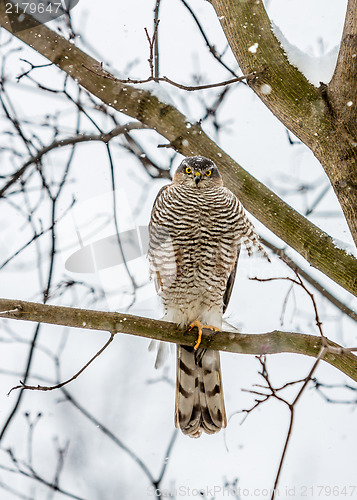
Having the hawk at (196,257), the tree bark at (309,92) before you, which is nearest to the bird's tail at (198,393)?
the hawk at (196,257)

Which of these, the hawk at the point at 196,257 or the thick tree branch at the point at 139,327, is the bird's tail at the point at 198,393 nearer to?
the hawk at the point at 196,257

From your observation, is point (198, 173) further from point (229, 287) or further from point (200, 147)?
point (229, 287)

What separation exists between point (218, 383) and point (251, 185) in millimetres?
1778

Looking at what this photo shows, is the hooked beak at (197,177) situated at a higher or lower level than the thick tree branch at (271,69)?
higher

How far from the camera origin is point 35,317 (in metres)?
3.15

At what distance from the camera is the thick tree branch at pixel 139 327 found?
3.06 m

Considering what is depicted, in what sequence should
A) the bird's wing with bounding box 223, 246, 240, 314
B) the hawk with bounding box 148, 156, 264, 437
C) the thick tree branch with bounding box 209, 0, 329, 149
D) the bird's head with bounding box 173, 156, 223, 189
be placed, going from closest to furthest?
the thick tree branch with bounding box 209, 0, 329, 149 < the hawk with bounding box 148, 156, 264, 437 < the bird's head with bounding box 173, 156, 223, 189 < the bird's wing with bounding box 223, 246, 240, 314

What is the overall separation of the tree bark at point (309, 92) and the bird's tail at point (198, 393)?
1959 millimetres

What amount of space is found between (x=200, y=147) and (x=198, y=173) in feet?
2.73

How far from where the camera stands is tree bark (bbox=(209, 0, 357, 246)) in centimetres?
327

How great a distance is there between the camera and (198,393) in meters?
4.66

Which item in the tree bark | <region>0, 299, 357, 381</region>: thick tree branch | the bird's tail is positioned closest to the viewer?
<region>0, 299, 357, 381</region>: thick tree branch

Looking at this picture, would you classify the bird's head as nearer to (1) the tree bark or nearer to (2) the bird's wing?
(2) the bird's wing

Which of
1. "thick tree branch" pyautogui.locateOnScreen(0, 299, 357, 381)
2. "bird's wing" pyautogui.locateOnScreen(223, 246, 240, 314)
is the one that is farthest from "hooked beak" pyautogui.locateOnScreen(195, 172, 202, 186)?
"thick tree branch" pyautogui.locateOnScreen(0, 299, 357, 381)
